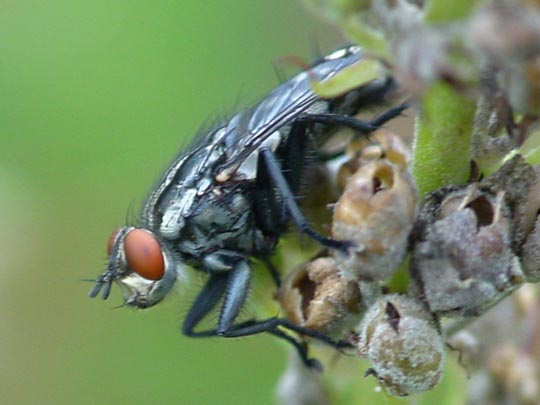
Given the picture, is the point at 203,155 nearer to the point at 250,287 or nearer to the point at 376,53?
the point at 250,287

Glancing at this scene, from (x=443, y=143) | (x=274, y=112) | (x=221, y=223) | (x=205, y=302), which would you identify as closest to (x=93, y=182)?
(x=205, y=302)

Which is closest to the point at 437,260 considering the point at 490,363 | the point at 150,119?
the point at 490,363

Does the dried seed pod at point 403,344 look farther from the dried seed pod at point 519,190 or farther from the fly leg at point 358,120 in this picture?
the fly leg at point 358,120

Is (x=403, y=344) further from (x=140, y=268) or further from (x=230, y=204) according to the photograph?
(x=140, y=268)

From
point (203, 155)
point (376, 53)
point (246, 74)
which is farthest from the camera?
point (246, 74)

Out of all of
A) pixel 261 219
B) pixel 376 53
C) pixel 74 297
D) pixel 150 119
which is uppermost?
pixel 376 53

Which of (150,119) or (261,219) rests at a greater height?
(261,219)

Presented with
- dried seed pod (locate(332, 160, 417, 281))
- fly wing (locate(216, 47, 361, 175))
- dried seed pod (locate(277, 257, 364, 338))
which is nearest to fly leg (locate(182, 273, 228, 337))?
fly wing (locate(216, 47, 361, 175))
